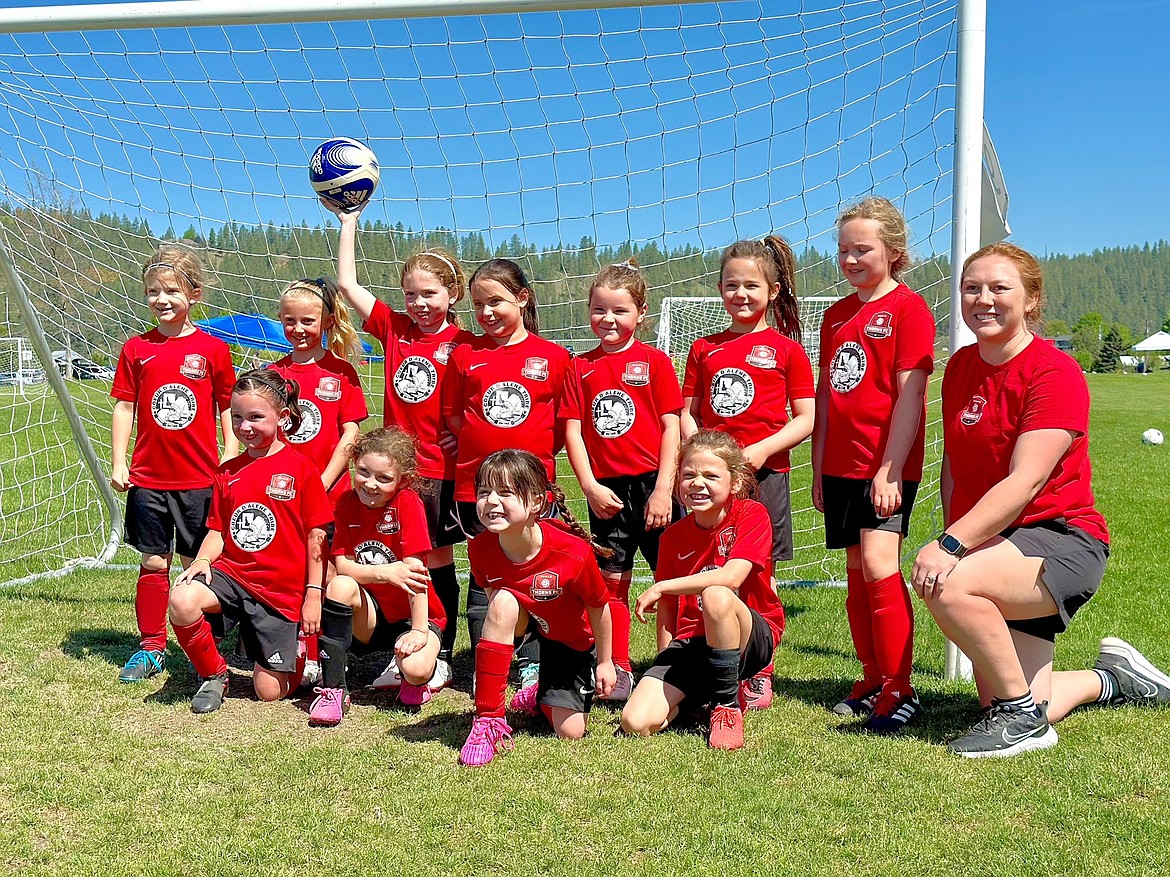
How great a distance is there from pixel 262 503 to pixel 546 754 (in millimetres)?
1576

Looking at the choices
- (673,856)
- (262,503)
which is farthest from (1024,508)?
(262,503)

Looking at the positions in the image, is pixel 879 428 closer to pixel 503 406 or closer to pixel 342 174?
pixel 503 406

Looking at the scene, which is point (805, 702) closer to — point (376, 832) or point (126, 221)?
point (376, 832)

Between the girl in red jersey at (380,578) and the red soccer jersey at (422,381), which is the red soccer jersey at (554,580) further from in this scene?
the red soccer jersey at (422,381)

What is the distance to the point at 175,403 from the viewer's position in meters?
4.41

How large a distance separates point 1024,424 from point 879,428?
0.55 metres

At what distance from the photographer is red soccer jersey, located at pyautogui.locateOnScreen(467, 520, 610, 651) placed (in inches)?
137

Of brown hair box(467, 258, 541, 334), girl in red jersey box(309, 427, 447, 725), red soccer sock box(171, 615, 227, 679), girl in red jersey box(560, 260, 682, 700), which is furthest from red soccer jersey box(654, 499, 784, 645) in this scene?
red soccer sock box(171, 615, 227, 679)

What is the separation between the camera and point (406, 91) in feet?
18.7

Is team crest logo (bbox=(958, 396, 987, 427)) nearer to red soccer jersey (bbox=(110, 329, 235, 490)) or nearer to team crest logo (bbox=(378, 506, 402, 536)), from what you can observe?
team crest logo (bbox=(378, 506, 402, 536))

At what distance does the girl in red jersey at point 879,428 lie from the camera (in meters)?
3.47

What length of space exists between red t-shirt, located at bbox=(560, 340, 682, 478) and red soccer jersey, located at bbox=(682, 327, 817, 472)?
17 cm

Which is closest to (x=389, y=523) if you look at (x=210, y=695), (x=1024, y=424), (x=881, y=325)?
(x=210, y=695)

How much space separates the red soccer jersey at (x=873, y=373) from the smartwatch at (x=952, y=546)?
39 cm
